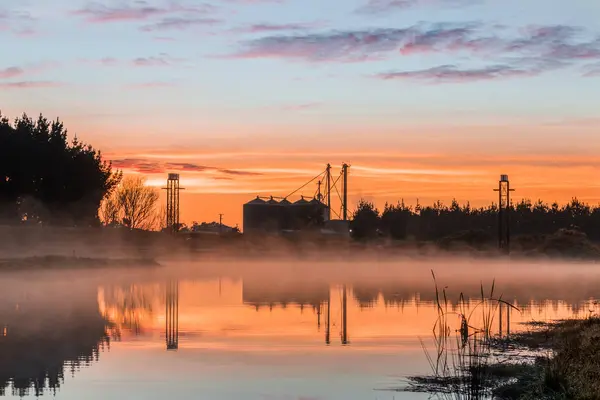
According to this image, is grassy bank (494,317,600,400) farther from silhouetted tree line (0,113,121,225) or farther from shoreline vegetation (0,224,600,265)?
shoreline vegetation (0,224,600,265)

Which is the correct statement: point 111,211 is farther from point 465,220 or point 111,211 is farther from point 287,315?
point 287,315

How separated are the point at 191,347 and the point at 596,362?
10241mm

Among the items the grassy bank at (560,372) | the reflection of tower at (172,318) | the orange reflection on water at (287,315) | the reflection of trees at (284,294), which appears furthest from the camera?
the reflection of trees at (284,294)

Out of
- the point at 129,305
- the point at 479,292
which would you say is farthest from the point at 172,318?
the point at 479,292

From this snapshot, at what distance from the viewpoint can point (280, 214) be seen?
145375 millimetres

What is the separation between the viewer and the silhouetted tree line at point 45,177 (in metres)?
81.1

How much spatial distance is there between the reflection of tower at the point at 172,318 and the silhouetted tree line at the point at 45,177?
111 ft

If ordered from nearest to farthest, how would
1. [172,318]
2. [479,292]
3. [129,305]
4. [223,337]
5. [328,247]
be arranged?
[223,337] → [172,318] → [129,305] → [479,292] → [328,247]

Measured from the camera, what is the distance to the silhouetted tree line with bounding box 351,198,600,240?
166 meters

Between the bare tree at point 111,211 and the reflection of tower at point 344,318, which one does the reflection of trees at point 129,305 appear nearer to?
Answer: the reflection of tower at point 344,318

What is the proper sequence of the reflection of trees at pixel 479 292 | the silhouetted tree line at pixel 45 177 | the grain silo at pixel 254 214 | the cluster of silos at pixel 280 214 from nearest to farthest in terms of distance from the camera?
the reflection of trees at pixel 479 292, the silhouetted tree line at pixel 45 177, the cluster of silos at pixel 280 214, the grain silo at pixel 254 214

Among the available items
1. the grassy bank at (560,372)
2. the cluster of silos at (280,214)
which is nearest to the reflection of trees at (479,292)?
the grassy bank at (560,372)

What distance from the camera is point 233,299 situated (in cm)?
4384

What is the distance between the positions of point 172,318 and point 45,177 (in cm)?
5242
